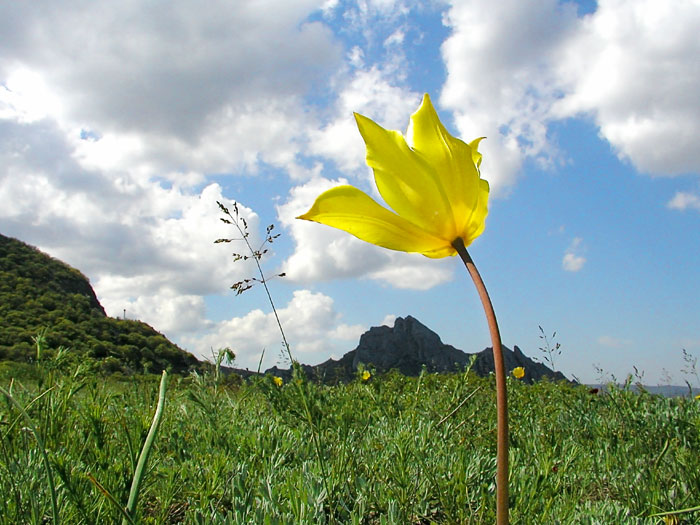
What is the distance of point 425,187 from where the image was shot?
114 centimetres

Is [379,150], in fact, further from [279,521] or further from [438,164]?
[279,521]

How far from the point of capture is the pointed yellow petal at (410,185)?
44.6 inches

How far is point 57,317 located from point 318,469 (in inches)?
2109

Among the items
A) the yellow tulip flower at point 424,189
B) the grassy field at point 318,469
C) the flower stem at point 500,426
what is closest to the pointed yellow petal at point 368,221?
the yellow tulip flower at point 424,189

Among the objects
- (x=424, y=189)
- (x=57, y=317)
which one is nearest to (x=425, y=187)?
(x=424, y=189)

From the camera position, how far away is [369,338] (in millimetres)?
57781

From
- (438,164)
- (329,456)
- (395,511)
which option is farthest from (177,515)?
(438,164)

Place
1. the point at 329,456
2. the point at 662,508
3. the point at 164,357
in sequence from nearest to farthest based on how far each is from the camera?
the point at 662,508
the point at 329,456
the point at 164,357

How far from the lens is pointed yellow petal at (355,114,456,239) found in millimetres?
1133

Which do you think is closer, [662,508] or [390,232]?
[390,232]

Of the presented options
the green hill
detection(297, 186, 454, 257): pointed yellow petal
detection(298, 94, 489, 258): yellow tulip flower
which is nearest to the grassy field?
detection(297, 186, 454, 257): pointed yellow petal

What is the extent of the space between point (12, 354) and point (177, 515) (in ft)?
134

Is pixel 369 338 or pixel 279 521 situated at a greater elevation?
pixel 369 338

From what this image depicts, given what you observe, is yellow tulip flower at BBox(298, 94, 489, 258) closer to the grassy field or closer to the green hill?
the grassy field
